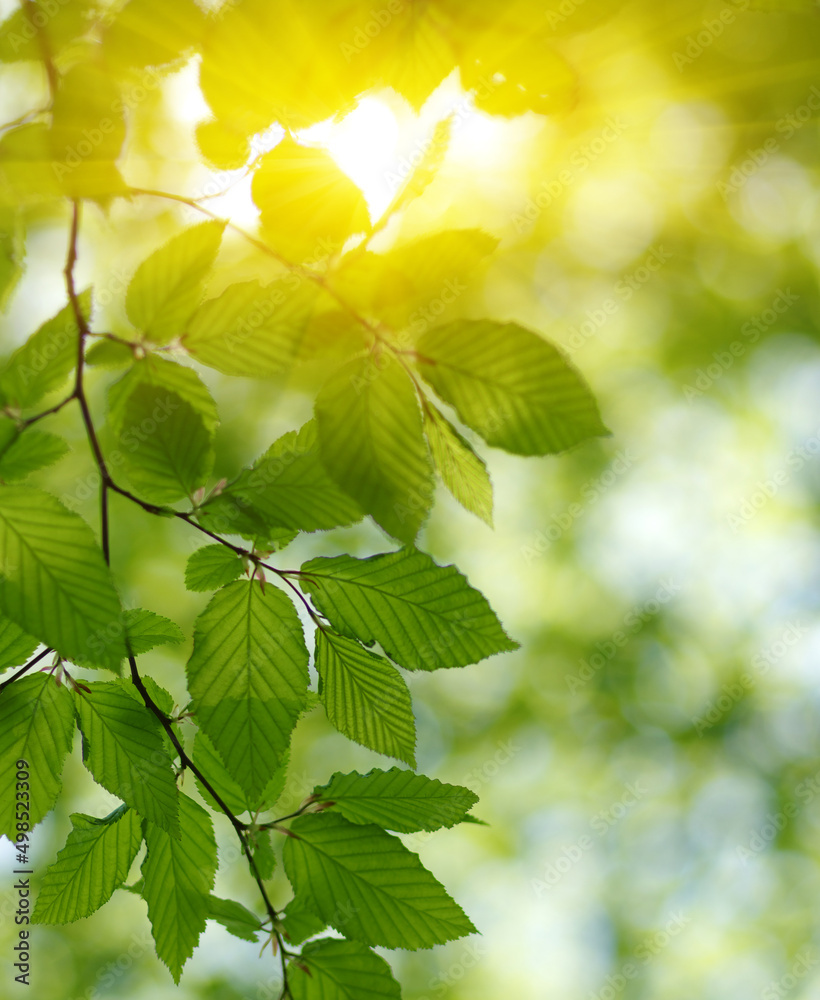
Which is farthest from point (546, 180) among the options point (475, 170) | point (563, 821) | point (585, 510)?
point (563, 821)

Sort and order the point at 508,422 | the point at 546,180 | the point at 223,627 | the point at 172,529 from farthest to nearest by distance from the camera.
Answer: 1. the point at 172,529
2. the point at 546,180
3. the point at 223,627
4. the point at 508,422

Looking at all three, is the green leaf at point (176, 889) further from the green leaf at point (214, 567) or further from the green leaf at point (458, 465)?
the green leaf at point (458, 465)

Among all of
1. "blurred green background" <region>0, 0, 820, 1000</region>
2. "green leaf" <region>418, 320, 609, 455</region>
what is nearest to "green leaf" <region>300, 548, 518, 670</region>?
"green leaf" <region>418, 320, 609, 455</region>

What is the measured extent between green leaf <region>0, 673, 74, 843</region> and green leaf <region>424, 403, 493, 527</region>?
46 centimetres

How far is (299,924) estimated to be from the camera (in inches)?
29.9

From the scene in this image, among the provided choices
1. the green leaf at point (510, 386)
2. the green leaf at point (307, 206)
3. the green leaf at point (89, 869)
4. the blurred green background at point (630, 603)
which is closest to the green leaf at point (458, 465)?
the green leaf at point (510, 386)

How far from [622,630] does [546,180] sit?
417cm

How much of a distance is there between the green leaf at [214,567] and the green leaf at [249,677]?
0.03 metres

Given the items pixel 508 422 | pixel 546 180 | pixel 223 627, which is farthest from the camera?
pixel 546 180

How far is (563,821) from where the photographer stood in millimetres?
6539

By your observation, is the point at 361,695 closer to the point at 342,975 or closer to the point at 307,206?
the point at 342,975

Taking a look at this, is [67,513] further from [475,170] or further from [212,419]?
[475,170]
